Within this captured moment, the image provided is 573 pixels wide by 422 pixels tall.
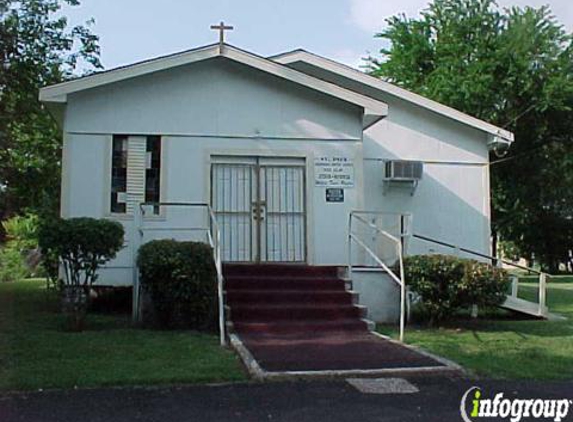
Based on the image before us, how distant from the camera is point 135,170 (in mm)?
11594

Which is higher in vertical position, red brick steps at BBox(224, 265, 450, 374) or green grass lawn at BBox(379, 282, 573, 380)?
red brick steps at BBox(224, 265, 450, 374)

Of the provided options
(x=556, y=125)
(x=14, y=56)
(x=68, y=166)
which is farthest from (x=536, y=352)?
(x=556, y=125)

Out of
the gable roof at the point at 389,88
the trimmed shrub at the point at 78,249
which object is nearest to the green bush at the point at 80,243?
the trimmed shrub at the point at 78,249

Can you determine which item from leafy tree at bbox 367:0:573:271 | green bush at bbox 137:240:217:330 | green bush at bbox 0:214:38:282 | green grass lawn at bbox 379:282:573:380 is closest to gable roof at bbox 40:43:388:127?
green bush at bbox 137:240:217:330

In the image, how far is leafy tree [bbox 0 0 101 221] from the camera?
16.3 m

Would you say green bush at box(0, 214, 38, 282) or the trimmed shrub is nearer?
the trimmed shrub

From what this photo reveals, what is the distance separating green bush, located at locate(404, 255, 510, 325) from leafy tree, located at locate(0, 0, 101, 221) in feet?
32.9

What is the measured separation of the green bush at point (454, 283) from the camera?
33.6ft

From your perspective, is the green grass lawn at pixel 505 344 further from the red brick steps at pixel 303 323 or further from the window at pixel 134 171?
the window at pixel 134 171

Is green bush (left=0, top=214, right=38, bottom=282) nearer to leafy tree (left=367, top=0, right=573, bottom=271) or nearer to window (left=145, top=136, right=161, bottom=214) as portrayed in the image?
window (left=145, top=136, right=161, bottom=214)

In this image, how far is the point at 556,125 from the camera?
25453mm

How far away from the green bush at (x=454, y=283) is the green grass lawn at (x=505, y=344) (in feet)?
1.49

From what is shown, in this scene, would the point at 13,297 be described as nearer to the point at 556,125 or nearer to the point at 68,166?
the point at 68,166

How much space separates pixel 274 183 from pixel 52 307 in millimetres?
4581
